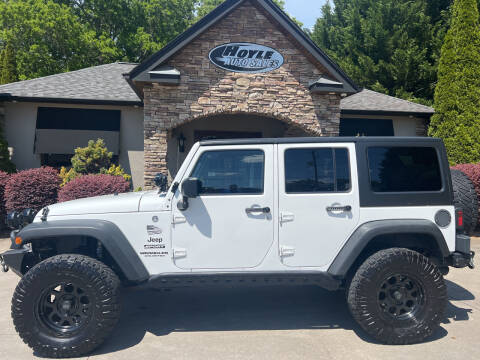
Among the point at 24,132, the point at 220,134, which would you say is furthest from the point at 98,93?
the point at 220,134

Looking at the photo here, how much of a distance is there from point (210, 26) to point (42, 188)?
19.4ft

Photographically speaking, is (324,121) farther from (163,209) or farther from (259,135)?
(163,209)

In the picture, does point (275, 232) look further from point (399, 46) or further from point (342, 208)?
point (399, 46)

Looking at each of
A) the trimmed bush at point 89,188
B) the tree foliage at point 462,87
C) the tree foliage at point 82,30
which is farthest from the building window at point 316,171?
the tree foliage at point 82,30

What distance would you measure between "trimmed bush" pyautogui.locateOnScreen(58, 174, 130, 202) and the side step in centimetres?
497

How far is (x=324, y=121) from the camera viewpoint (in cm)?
987

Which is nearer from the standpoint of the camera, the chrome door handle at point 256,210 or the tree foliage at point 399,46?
the chrome door handle at point 256,210

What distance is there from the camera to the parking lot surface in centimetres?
319

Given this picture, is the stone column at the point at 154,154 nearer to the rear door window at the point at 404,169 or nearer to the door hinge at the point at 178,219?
the door hinge at the point at 178,219

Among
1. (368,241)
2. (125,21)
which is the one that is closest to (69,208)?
(368,241)

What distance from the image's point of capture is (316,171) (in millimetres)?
3539

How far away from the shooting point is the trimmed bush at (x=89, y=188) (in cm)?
769

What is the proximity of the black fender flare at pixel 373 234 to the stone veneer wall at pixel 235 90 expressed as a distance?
21.8 ft

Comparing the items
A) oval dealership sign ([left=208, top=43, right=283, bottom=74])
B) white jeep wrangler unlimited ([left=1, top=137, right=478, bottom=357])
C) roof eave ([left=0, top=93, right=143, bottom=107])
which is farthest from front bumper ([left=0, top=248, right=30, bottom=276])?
roof eave ([left=0, top=93, right=143, bottom=107])
